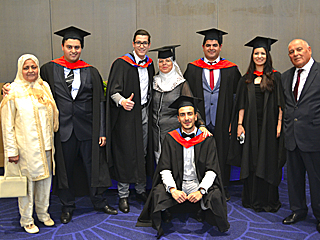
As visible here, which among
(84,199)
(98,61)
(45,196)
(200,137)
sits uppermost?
(98,61)

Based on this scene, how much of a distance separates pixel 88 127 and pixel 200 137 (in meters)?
1.17

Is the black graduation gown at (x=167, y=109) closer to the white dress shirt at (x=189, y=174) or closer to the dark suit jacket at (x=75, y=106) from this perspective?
the white dress shirt at (x=189, y=174)

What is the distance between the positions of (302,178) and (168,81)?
171 centimetres

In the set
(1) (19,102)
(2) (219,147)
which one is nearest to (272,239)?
(2) (219,147)

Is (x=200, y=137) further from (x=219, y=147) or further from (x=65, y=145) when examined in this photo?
(x=65, y=145)

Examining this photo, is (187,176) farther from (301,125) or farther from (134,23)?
(134,23)

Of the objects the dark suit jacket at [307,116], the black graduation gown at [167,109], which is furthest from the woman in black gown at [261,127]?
the black graduation gown at [167,109]

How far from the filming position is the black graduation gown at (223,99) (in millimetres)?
3537

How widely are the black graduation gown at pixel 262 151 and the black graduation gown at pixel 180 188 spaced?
641 millimetres

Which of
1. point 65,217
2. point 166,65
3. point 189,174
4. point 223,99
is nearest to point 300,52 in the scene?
point 223,99

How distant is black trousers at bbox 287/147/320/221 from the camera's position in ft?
9.30

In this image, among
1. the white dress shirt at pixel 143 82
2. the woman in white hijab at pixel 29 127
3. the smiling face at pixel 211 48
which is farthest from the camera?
the smiling face at pixel 211 48

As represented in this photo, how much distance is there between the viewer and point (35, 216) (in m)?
3.19

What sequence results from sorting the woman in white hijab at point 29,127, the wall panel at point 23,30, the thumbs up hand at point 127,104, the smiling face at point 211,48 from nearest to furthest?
the woman in white hijab at point 29,127 → the thumbs up hand at point 127,104 → the smiling face at point 211,48 → the wall panel at point 23,30
